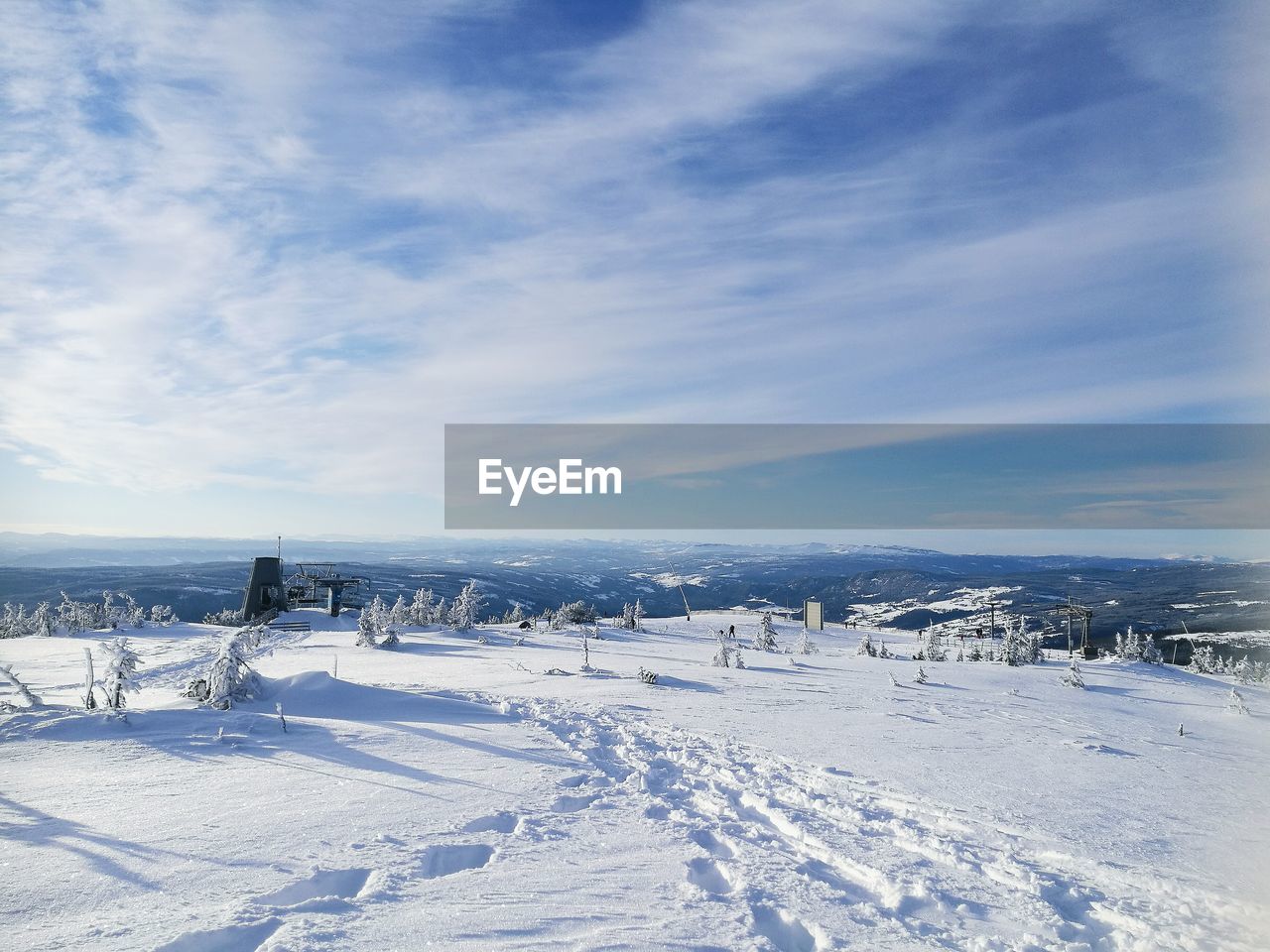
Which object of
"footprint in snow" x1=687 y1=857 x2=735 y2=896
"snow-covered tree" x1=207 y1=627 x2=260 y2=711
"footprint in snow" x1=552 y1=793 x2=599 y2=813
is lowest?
"footprint in snow" x1=552 y1=793 x2=599 y2=813

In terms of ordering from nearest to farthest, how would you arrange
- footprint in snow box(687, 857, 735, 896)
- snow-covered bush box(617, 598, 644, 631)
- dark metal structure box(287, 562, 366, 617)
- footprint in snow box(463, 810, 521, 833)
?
footprint in snow box(687, 857, 735, 896) < footprint in snow box(463, 810, 521, 833) < snow-covered bush box(617, 598, 644, 631) < dark metal structure box(287, 562, 366, 617)

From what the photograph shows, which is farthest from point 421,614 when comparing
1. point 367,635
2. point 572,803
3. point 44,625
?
point 572,803

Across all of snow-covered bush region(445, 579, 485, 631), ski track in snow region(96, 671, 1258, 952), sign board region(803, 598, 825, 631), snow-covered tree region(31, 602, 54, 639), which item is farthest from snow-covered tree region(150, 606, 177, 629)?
sign board region(803, 598, 825, 631)

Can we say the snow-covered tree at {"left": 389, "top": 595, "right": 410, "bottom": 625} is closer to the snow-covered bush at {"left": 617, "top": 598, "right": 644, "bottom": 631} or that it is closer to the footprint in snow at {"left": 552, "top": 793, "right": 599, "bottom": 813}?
the snow-covered bush at {"left": 617, "top": 598, "right": 644, "bottom": 631}

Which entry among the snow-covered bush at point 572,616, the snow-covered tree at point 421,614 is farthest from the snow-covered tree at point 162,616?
the snow-covered bush at point 572,616

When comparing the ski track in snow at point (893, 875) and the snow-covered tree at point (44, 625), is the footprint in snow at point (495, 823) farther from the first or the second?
the snow-covered tree at point (44, 625)

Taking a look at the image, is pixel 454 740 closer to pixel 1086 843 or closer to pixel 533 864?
pixel 533 864
